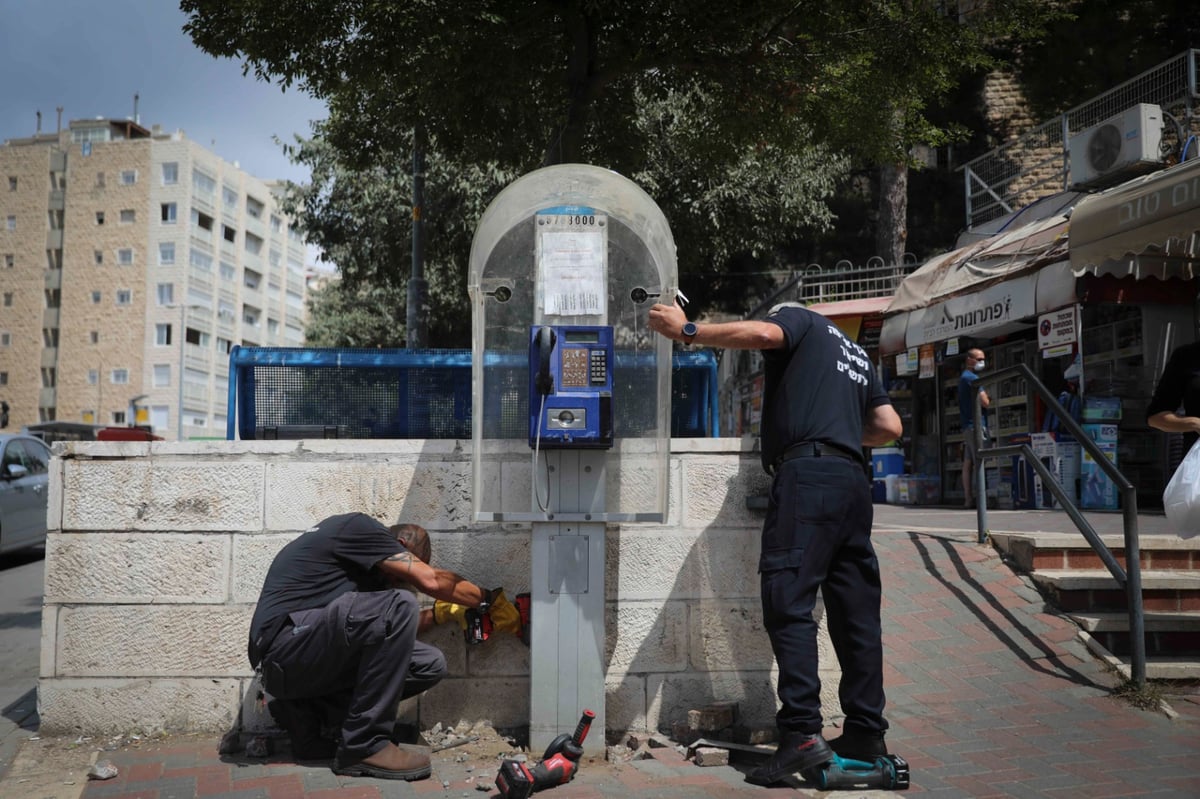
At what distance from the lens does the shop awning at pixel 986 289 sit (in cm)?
1021

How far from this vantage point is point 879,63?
27.0 ft

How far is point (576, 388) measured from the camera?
4.21 m

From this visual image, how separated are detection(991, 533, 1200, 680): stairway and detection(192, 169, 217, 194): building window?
71.3m

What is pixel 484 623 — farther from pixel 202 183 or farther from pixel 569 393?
pixel 202 183

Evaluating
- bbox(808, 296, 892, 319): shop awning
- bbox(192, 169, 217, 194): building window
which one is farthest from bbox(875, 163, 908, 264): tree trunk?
bbox(192, 169, 217, 194): building window

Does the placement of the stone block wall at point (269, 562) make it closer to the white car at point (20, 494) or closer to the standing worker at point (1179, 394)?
the standing worker at point (1179, 394)

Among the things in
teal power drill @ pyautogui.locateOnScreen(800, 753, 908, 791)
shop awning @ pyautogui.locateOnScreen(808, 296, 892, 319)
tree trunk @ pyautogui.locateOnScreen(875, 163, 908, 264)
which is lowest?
teal power drill @ pyautogui.locateOnScreen(800, 753, 908, 791)

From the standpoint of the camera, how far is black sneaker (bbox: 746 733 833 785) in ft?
11.9

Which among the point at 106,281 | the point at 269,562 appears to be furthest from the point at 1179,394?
the point at 106,281

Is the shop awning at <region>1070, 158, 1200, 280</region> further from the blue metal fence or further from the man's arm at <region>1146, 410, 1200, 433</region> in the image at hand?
the blue metal fence

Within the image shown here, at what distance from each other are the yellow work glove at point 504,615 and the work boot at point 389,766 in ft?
2.32

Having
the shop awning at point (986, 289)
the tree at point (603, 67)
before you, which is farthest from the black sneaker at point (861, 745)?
the shop awning at point (986, 289)

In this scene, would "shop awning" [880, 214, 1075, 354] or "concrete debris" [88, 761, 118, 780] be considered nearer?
"concrete debris" [88, 761, 118, 780]

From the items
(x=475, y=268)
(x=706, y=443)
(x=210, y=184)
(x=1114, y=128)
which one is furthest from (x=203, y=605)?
(x=210, y=184)
